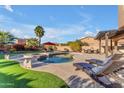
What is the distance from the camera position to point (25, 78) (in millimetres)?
9055

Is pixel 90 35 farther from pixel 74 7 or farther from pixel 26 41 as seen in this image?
pixel 26 41

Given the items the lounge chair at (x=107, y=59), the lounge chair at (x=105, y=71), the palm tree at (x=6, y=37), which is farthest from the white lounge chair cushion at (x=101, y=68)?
the palm tree at (x=6, y=37)

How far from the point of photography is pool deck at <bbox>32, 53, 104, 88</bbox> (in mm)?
8906

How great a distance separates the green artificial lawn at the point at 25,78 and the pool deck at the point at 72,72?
0.16 metres

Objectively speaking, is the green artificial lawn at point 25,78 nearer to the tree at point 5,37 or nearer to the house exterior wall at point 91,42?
the tree at point 5,37

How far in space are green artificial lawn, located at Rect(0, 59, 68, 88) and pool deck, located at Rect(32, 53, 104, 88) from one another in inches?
6.5

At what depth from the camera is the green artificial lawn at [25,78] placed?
29.0ft

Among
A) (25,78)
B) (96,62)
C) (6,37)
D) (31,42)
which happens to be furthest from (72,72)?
(6,37)

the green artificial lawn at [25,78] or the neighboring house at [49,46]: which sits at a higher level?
the neighboring house at [49,46]

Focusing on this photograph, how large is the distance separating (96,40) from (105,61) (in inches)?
30.5

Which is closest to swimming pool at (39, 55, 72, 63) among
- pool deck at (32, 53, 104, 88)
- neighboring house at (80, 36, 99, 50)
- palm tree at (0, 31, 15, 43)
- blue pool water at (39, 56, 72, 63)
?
blue pool water at (39, 56, 72, 63)

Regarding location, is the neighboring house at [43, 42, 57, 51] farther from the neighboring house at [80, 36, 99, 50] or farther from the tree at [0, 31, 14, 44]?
the tree at [0, 31, 14, 44]

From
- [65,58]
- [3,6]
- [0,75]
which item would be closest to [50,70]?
[65,58]

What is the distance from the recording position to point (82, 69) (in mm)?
9141
